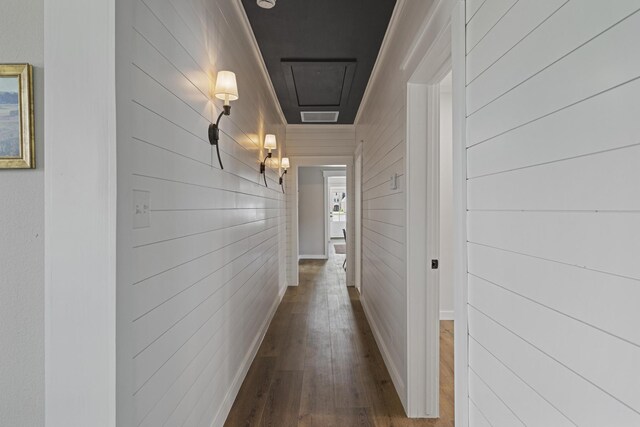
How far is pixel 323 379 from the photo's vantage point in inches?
96.7

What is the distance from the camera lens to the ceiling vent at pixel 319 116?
459cm

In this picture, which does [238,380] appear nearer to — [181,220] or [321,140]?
[181,220]

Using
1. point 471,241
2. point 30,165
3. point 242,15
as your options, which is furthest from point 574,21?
point 242,15

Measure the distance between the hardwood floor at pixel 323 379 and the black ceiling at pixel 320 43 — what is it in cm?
266

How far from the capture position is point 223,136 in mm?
1981

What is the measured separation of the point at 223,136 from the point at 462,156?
1394mm

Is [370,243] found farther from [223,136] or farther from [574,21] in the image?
[574,21]

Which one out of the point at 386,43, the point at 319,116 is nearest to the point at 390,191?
the point at 386,43

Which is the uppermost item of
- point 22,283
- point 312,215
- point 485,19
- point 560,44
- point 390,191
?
point 485,19

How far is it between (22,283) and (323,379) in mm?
2051

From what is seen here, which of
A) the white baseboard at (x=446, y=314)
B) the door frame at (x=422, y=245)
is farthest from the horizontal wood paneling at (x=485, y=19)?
the white baseboard at (x=446, y=314)

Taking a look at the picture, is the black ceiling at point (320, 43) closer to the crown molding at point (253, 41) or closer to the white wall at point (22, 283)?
the crown molding at point (253, 41)

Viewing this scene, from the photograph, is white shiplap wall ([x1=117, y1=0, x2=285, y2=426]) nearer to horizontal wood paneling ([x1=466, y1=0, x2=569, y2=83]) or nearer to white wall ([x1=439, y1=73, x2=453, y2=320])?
horizontal wood paneling ([x1=466, y1=0, x2=569, y2=83])

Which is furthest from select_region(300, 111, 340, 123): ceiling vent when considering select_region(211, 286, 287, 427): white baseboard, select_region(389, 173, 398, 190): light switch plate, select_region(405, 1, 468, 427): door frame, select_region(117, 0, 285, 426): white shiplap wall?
select_region(211, 286, 287, 427): white baseboard
